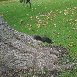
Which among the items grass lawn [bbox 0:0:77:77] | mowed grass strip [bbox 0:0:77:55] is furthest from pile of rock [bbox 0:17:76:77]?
mowed grass strip [bbox 0:0:77:55]

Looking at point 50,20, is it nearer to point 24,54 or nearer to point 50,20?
point 50,20

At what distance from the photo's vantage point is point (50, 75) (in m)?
13.3

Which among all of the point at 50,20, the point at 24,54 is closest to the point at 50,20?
the point at 50,20

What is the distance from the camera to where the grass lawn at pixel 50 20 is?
65.6 feet

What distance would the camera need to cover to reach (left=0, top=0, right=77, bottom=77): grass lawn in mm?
20009

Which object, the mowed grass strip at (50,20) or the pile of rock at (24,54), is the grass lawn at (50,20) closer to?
the mowed grass strip at (50,20)

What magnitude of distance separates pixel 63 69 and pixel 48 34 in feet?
23.9

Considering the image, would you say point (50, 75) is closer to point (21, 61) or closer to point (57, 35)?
point (21, 61)

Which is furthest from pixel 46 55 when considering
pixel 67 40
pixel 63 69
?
pixel 67 40

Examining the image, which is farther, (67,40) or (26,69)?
(67,40)

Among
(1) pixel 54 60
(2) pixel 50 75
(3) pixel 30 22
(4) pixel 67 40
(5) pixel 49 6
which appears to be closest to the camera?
(2) pixel 50 75

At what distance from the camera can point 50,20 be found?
25.0 metres

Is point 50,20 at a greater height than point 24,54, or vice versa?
point 24,54

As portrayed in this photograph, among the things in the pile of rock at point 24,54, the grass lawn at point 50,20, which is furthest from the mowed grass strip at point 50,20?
the pile of rock at point 24,54
